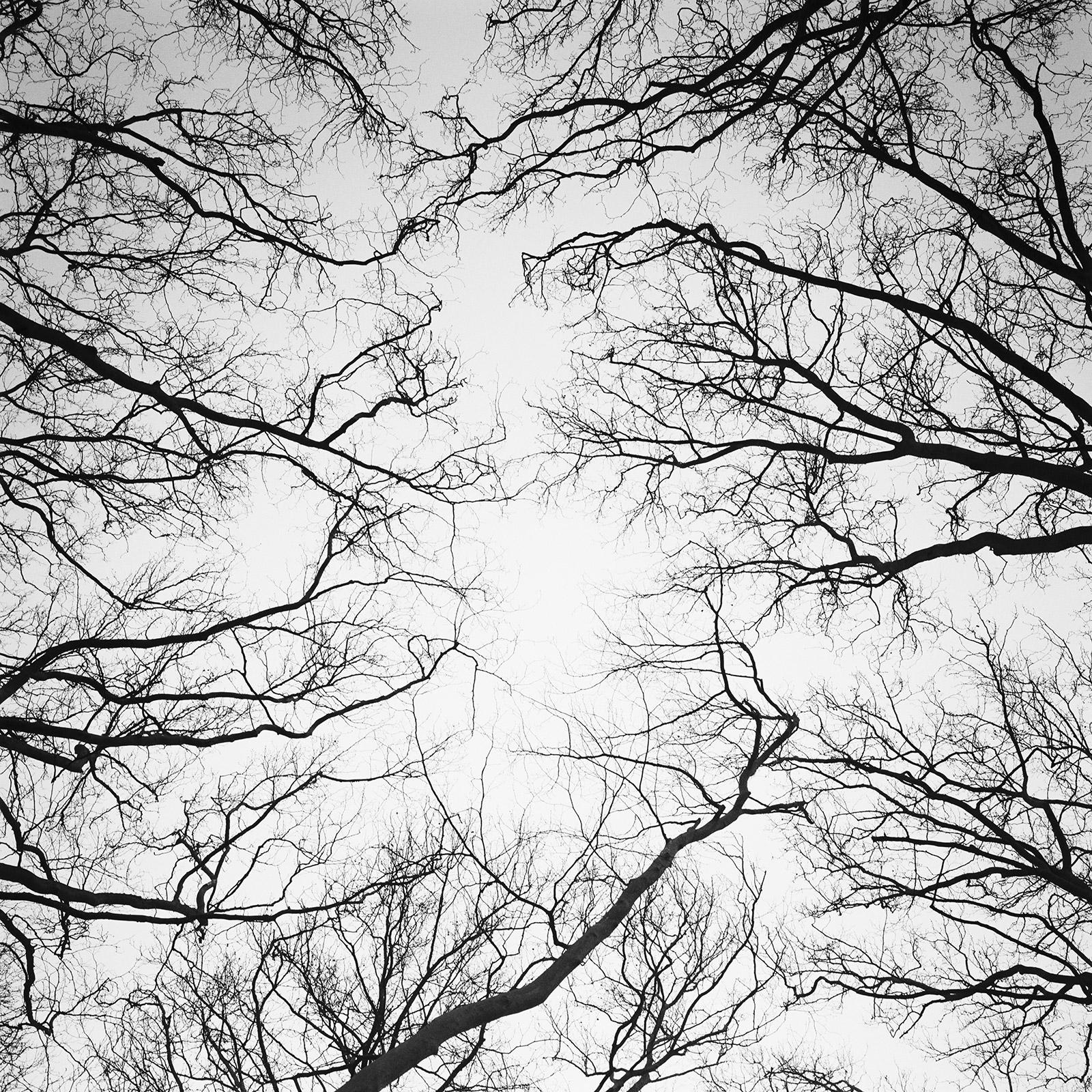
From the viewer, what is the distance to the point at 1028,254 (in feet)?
20.0

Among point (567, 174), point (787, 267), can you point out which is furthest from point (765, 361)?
point (567, 174)

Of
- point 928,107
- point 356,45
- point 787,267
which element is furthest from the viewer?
point 787,267

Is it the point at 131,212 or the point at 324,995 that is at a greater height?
the point at 131,212

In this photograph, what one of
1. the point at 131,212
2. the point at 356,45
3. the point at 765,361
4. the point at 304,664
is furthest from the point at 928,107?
the point at 304,664

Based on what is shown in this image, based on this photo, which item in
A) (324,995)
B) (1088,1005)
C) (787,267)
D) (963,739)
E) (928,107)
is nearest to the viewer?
(928,107)

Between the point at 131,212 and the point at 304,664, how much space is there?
127 inches

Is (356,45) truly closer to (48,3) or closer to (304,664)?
(48,3)

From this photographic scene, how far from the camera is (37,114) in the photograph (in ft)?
15.7

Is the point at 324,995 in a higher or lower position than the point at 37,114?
lower

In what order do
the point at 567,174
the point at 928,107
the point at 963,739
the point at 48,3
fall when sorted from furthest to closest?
the point at 963,739, the point at 928,107, the point at 567,174, the point at 48,3

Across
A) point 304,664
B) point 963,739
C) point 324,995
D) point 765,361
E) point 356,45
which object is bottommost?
point 963,739

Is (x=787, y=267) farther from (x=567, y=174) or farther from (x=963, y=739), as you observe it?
(x=963, y=739)

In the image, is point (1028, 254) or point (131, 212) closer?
point (131, 212)

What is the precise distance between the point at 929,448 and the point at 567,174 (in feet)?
10.0
